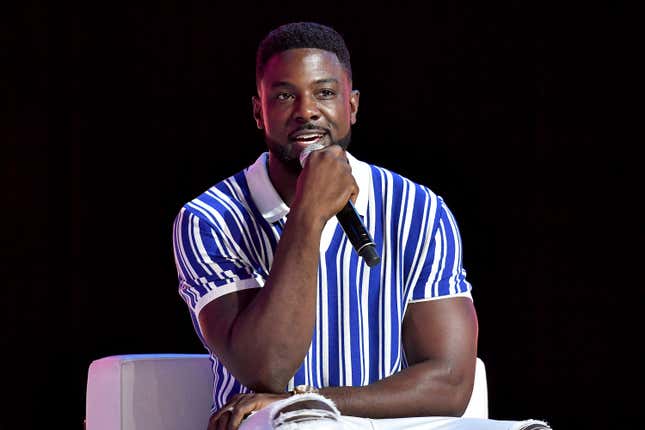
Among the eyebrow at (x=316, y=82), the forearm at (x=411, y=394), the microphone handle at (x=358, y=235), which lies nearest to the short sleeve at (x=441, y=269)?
the forearm at (x=411, y=394)

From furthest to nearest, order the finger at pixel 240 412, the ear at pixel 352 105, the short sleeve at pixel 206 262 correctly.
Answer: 1. the ear at pixel 352 105
2. the short sleeve at pixel 206 262
3. the finger at pixel 240 412

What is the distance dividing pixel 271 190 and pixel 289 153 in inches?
3.6

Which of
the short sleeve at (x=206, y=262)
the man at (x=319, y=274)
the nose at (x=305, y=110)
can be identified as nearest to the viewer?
the man at (x=319, y=274)

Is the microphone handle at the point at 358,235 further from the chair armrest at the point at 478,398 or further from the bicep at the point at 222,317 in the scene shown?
the chair armrest at the point at 478,398

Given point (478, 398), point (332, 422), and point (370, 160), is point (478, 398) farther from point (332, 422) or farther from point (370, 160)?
point (370, 160)

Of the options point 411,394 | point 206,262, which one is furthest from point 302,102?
point 411,394

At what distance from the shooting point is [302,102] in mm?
2020

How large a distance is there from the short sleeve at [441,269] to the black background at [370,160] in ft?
3.56

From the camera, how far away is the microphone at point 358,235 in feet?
5.54

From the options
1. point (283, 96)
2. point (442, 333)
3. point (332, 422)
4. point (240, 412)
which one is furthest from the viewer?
point (283, 96)

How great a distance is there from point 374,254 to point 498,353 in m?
1.56

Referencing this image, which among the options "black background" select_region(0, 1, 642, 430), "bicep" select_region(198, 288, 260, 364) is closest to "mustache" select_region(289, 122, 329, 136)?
"bicep" select_region(198, 288, 260, 364)

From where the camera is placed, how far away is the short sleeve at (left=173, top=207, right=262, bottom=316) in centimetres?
190

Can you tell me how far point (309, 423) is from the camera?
1457mm
